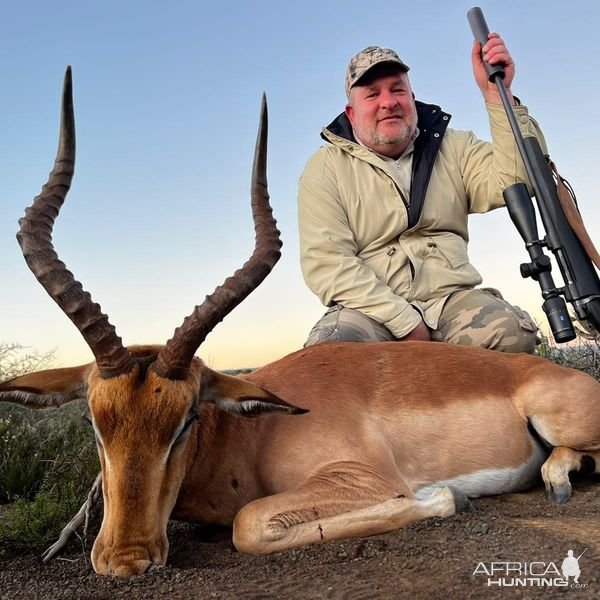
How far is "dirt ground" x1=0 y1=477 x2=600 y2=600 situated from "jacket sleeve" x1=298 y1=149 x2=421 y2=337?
9.11ft

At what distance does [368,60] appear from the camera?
7691 mm

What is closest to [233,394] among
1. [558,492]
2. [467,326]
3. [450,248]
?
[558,492]

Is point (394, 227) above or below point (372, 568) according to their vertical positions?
above

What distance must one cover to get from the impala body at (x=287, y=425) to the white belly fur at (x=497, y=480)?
1 centimetres

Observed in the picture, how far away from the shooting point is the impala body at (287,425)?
12.1ft

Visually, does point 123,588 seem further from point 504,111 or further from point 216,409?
point 504,111

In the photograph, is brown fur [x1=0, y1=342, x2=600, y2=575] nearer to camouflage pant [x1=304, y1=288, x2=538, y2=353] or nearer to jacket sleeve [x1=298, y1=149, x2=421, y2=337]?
camouflage pant [x1=304, y1=288, x2=538, y2=353]

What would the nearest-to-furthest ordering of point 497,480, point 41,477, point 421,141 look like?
1. point 497,480
2. point 41,477
3. point 421,141

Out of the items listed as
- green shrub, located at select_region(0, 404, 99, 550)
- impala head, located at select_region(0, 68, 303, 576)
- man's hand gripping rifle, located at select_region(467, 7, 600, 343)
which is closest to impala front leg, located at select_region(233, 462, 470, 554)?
impala head, located at select_region(0, 68, 303, 576)

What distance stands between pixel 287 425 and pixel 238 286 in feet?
3.31

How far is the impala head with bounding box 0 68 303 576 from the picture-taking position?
3.56m

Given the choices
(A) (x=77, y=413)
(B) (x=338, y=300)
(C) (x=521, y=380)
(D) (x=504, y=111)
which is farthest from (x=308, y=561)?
(A) (x=77, y=413)

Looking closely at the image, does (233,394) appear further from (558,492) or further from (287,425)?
(558,492)

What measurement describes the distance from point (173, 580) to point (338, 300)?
162 inches
